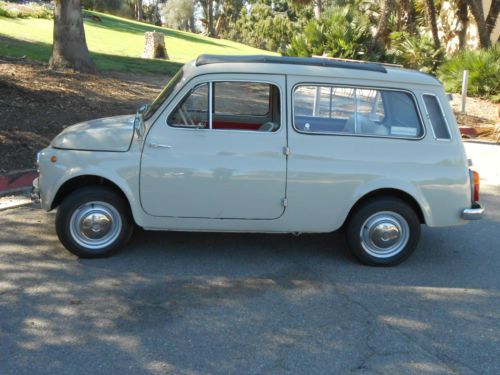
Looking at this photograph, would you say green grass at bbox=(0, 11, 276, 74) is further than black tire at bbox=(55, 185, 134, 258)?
Yes

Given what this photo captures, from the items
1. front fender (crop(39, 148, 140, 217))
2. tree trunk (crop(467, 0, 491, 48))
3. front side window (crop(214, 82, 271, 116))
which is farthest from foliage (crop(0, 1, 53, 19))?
front fender (crop(39, 148, 140, 217))

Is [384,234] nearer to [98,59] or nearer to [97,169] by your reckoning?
[97,169]

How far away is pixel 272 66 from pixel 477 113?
39.5 ft

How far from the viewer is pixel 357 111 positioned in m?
5.73

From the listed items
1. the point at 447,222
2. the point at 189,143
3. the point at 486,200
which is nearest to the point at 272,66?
the point at 189,143

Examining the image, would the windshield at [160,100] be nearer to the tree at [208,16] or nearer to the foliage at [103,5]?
the foliage at [103,5]

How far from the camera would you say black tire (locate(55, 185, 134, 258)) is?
553 centimetres

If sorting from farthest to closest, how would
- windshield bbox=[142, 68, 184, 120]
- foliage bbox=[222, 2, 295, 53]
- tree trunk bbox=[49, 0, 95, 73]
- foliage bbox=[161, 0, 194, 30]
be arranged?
foliage bbox=[161, 0, 194, 30] < foliage bbox=[222, 2, 295, 53] < tree trunk bbox=[49, 0, 95, 73] < windshield bbox=[142, 68, 184, 120]

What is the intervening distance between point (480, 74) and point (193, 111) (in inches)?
576

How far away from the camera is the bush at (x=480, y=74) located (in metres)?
18.0

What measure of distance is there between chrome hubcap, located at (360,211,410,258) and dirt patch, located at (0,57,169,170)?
483 cm

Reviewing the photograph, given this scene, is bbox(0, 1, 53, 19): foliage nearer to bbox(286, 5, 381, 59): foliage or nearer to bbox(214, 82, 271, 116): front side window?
bbox(286, 5, 381, 59): foliage

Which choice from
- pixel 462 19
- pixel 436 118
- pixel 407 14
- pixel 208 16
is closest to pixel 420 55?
pixel 462 19

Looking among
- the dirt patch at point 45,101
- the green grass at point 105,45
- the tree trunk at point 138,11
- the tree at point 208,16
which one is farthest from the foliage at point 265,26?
the dirt patch at point 45,101
